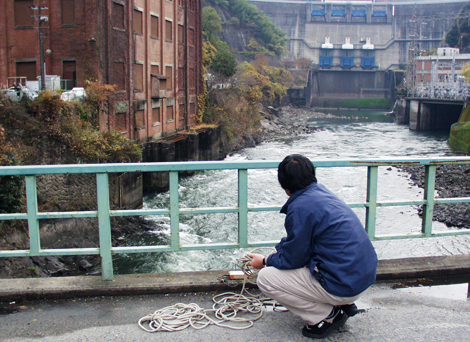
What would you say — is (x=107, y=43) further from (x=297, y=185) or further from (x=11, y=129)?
(x=297, y=185)

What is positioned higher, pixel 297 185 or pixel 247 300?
pixel 297 185

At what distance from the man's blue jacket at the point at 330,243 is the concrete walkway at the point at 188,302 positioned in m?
0.55

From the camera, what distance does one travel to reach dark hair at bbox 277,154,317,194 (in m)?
3.43

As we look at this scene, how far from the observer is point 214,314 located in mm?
3947

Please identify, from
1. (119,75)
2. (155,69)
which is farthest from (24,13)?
(155,69)

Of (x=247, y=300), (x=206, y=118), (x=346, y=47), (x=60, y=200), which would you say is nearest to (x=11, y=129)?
(x=60, y=200)

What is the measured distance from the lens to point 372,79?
96250 mm

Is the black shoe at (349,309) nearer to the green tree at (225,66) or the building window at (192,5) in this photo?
the building window at (192,5)

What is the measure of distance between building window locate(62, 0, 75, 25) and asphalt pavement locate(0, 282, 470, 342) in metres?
19.3

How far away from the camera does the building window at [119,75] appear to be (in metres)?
22.7

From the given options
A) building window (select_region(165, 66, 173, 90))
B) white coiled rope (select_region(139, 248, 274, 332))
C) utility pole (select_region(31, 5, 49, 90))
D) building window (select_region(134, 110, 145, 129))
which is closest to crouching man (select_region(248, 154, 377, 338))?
white coiled rope (select_region(139, 248, 274, 332))

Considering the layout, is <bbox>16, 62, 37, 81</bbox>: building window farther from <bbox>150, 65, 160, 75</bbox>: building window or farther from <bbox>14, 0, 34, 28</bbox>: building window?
<bbox>150, 65, 160, 75</bbox>: building window

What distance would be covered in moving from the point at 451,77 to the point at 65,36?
5169 centimetres

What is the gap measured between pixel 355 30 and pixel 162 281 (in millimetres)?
110182
